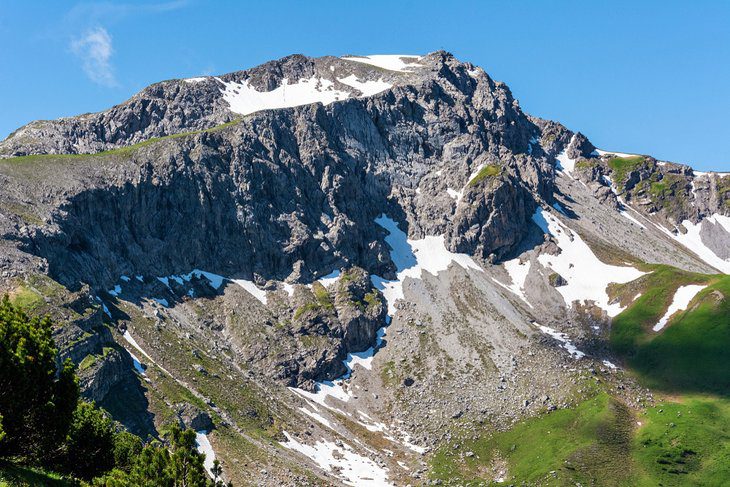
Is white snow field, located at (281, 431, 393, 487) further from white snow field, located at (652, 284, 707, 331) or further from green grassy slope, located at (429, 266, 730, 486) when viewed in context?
white snow field, located at (652, 284, 707, 331)

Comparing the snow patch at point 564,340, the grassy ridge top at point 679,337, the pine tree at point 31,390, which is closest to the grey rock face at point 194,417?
the pine tree at point 31,390

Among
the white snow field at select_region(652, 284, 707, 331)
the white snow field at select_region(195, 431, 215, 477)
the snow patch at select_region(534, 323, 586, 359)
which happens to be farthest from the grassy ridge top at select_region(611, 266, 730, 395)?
the white snow field at select_region(195, 431, 215, 477)

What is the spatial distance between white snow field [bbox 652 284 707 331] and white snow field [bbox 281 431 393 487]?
96.7m

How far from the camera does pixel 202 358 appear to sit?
150625mm

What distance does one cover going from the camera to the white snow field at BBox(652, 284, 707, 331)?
176 m

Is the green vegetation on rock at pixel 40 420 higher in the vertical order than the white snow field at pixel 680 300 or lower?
lower

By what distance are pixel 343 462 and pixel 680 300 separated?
11588cm

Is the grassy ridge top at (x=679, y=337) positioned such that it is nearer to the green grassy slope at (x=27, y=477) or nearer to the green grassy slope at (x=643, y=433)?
the green grassy slope at (x=643, y=433)

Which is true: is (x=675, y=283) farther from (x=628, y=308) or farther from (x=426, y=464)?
(x=426, y=464)

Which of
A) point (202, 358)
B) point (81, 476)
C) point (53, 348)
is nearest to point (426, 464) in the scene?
point (202, 358)

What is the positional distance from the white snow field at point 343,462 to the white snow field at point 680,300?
96708mm

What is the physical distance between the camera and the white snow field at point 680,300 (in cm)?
17588

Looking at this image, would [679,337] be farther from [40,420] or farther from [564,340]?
[40,420]

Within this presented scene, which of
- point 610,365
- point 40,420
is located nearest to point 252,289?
point 610,365
